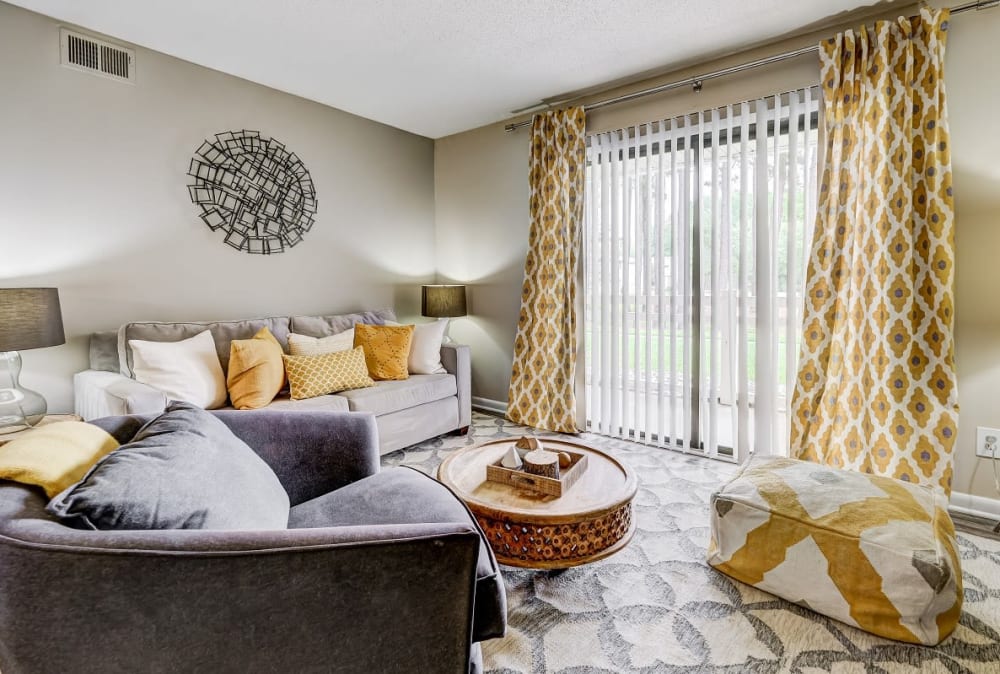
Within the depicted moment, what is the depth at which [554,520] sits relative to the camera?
5.25 ft

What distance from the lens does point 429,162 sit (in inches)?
178

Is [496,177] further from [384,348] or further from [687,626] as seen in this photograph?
[687,626]

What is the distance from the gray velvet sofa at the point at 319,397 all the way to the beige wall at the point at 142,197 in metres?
0.25

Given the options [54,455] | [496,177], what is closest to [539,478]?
[54,455]

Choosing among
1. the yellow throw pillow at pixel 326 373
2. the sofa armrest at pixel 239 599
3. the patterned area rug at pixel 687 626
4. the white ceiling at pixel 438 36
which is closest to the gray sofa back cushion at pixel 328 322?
the yellow throw pillow at pixel 326 373

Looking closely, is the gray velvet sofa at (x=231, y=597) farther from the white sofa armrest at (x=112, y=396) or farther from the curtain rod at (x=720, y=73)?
the curtain rod at (x=720, y=73)

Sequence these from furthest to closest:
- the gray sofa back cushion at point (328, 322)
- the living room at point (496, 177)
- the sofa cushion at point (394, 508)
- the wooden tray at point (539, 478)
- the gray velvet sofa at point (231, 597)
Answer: the gray sofa back cushion at point (328, 322), the wooden tray at point (539, 478), the living room at point (496, 177), the sofa cushion at point (394, 508), the gray velvet sofa at point (231, 597)

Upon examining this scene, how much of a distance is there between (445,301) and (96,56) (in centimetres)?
254

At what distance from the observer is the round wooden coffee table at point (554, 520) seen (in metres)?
1.63

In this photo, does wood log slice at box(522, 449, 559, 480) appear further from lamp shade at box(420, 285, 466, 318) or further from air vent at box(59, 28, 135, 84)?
air vent at box(59, 28, 135, 84)

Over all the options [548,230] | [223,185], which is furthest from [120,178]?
[548,230]

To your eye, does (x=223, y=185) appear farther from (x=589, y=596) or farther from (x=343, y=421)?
(x=589, y=596)

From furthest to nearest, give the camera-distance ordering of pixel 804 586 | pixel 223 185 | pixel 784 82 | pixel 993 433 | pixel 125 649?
pixel 223 185
pixel 784 82
pixel 993 433
pixel 804 586
pixel 125 649

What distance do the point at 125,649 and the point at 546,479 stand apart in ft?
4.13
